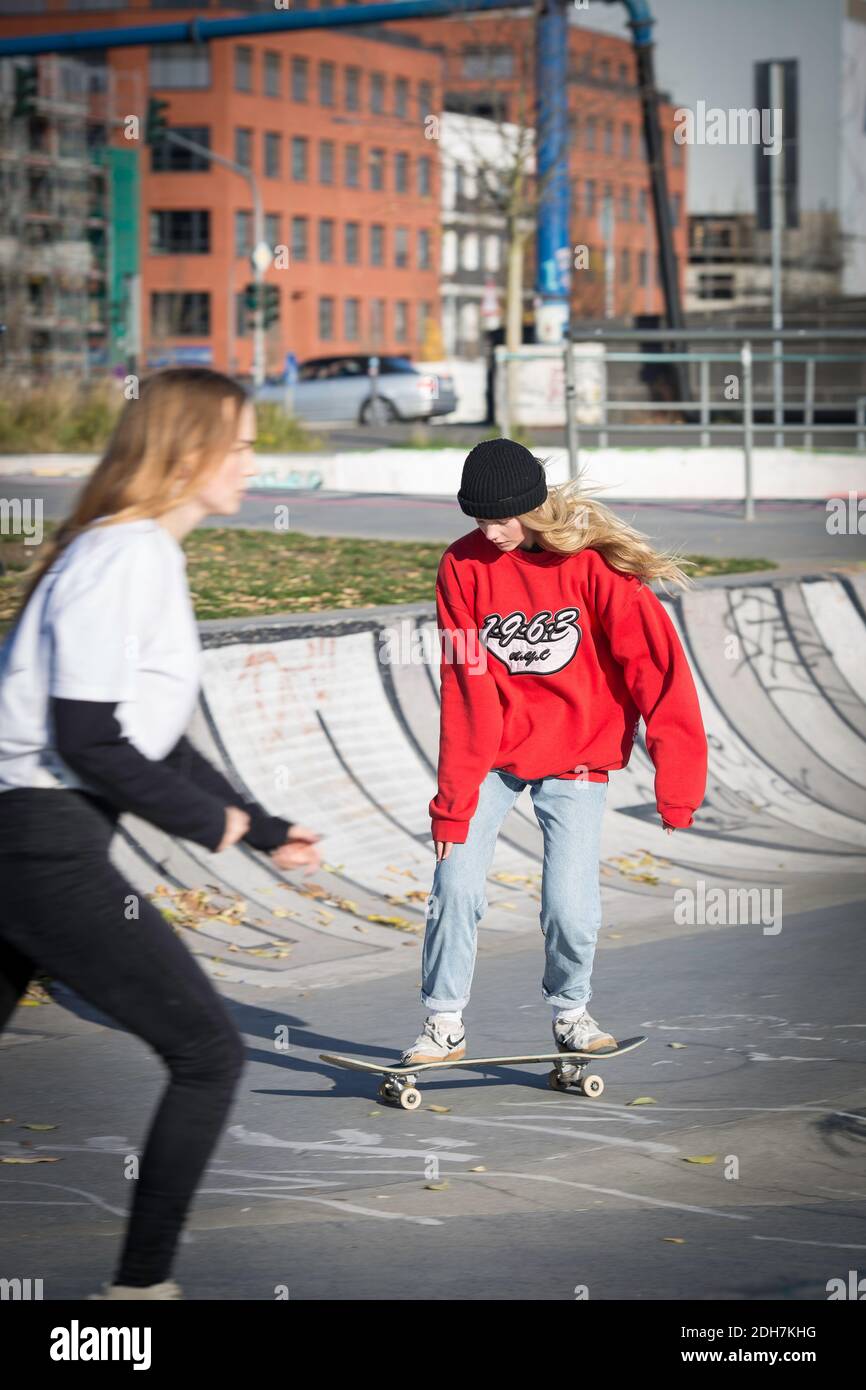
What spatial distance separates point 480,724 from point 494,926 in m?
2.85

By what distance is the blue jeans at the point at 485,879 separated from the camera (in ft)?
17.0

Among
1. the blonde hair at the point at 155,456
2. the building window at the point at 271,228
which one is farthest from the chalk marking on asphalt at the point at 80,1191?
the building window at the point at 271,228

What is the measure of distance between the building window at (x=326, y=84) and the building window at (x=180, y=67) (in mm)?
7324

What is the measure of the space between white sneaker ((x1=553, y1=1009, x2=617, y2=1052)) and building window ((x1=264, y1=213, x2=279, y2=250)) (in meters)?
86.0

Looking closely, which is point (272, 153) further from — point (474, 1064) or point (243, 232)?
point (474, 1064)

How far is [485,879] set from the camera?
5227mm

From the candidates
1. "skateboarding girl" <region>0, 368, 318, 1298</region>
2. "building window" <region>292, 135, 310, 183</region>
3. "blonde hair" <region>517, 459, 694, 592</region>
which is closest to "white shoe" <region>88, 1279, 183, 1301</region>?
"skateboarding girl" <region>0, 368, 318, 1298</region>

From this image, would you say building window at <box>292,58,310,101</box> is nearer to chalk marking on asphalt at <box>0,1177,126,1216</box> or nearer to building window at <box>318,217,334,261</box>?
building window at <box>318,217,334,261</box>

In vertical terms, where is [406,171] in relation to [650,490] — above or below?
above

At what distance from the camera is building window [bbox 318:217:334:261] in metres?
91.8

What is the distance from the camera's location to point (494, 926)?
782 cm

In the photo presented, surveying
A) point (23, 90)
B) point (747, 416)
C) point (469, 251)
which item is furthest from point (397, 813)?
point (469, 251)
